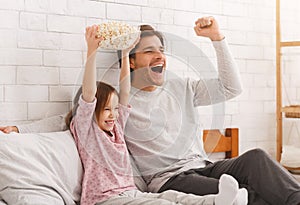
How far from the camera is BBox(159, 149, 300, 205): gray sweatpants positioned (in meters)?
2.14

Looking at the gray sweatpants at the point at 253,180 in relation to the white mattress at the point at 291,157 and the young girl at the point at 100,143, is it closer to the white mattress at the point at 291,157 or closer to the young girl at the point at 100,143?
the young girl at the point at 100,143

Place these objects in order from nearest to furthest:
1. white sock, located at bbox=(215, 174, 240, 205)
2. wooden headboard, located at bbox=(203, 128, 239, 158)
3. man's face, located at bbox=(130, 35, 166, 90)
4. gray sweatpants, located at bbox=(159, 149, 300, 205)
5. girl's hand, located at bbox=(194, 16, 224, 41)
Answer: white sock, located at bbox=(215, 174, 240, 205)
gray sweatpants, located at bbox=(159, 149, 300, 205)
man's face, located at bbox=(130, 35, 166, 90)
girl's hand, located at bbox=(194, 16, 224, 41)
wooden headboard, located at bbox=(203, 128, 239, 158)

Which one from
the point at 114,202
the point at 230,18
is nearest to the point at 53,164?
the point at 114,202

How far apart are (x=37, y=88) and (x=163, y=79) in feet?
1.84

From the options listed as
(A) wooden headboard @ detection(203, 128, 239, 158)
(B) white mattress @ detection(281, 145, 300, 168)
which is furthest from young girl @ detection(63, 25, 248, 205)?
(B) white mattress @ detection(281, 145, 300, 168)

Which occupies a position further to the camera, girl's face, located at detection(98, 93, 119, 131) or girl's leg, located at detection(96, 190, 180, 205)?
girl's face, located at detection(98, 93, 119, 131)

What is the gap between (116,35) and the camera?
235 centimetres

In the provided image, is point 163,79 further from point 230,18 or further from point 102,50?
point 230,18

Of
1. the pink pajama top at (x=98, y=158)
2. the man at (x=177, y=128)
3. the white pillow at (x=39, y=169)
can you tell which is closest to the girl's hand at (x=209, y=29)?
the man at (x=177, y=128)

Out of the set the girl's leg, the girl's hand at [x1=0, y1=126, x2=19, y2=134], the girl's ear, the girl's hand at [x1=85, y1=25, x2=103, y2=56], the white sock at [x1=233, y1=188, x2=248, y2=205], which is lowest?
the girl's leg

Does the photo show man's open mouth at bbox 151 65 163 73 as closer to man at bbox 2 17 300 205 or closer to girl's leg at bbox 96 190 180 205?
man at bbox 2 17 300 205

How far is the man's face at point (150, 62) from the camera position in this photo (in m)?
2.38

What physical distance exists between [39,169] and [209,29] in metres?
1.00

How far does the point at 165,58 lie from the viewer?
8.13 ft
